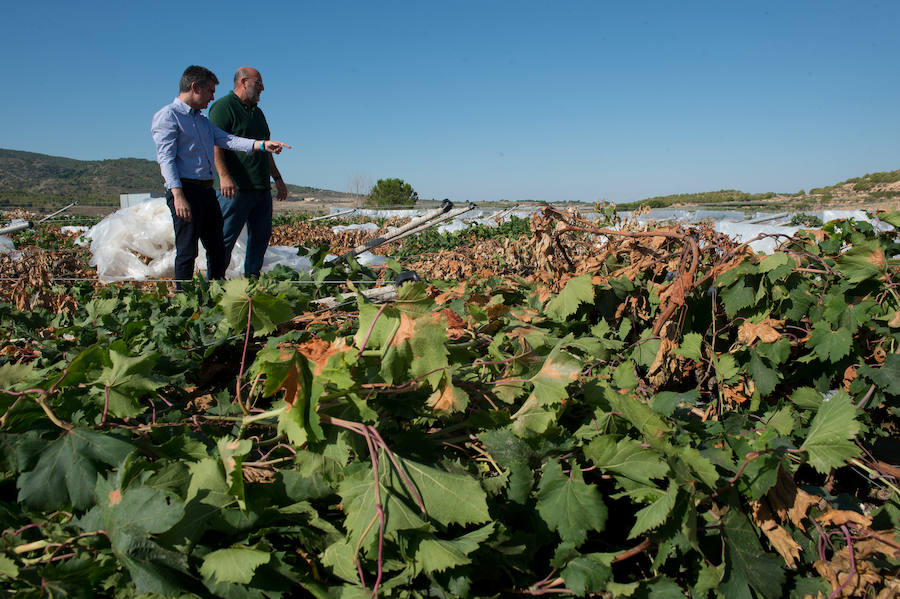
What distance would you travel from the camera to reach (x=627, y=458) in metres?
1.31

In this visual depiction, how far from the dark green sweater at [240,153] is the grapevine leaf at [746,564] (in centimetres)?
510

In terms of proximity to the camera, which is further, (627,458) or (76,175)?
(76,175)

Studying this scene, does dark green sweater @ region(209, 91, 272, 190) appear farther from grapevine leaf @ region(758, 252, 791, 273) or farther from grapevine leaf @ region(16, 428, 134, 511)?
grapevine leaf @ region(758, 252, 791, 273)

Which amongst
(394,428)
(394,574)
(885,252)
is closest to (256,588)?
(394,574)

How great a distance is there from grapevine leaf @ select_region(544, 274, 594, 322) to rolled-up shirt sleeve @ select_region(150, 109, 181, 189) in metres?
3.51

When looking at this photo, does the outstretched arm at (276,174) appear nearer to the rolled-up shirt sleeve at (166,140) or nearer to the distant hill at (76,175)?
the rolled-up shirt sleeve at (166,140)

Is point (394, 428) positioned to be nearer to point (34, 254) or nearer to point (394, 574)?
point (394, 574)

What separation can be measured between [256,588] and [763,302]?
2.25 m

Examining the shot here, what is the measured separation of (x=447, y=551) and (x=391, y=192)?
176ft

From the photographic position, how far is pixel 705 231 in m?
2.64

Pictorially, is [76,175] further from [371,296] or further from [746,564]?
[746,564]

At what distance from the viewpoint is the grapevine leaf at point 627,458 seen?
4.15 ft

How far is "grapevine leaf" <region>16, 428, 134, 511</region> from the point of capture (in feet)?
3.56

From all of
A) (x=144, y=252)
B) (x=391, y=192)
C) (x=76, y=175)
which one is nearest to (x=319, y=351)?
(x=144, y=252)
